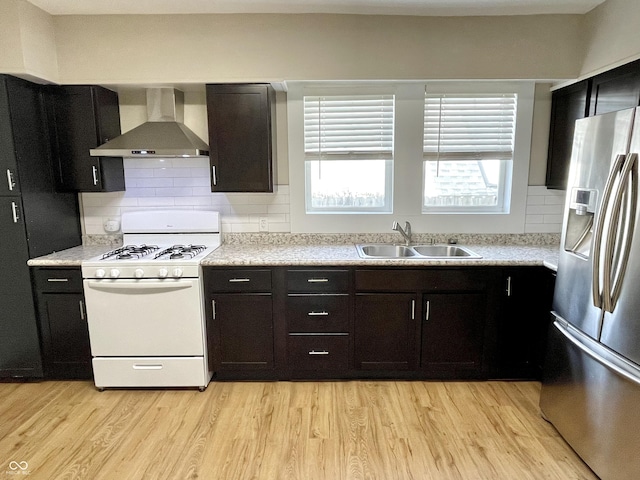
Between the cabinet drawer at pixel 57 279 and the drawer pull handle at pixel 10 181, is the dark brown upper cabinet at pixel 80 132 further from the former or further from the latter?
the cabinet drawer at pixel 57 279

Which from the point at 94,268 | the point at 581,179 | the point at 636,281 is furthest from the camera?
the point at 94,268

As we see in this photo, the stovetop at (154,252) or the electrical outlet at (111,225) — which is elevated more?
the electrical outlet at (111,225)

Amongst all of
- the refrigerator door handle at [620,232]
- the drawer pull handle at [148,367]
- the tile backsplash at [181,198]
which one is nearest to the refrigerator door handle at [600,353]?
the refrigerator door handle at [620,232]

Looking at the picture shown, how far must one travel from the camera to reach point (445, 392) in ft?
8.57

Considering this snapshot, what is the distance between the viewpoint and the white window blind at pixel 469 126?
3002 millimetres

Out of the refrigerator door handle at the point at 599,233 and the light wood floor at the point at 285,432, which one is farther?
the light wood floor at the point at 285,432

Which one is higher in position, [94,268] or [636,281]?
[636,281]

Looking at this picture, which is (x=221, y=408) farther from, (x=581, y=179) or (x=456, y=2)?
(x=456, y=2)

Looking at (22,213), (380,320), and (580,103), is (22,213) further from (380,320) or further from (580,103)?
(580,103)

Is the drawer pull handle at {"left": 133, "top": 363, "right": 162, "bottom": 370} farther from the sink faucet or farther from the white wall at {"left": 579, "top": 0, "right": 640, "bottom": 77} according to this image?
the white wall at {"left": 579, "top": 0, "right": 640, "bottom": 77}

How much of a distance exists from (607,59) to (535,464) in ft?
7.88

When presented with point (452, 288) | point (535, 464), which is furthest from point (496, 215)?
point (535, 464)

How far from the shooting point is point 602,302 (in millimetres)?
1732

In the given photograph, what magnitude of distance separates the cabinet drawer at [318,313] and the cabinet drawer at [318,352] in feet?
0.21
